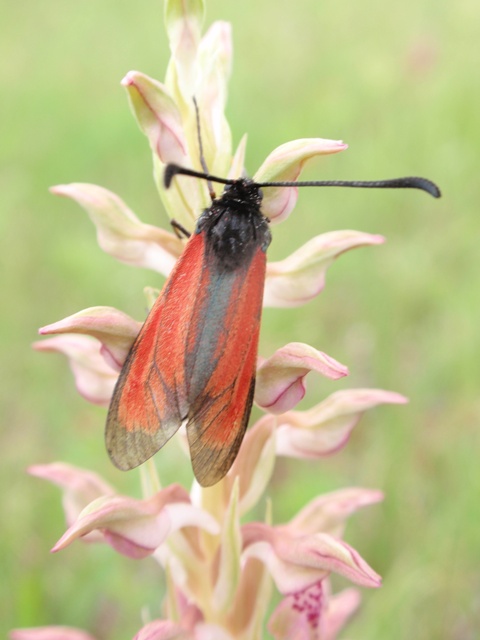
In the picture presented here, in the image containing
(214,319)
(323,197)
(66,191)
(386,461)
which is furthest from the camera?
(323,197)

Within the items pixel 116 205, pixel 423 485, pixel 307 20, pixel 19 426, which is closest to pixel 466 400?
pixel 423 485

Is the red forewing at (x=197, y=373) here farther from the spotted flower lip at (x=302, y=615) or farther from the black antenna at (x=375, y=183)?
the spotted flower lip at (x=302, y=615)

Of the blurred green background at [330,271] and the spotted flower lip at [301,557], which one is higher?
the blurred green background at [330,271]

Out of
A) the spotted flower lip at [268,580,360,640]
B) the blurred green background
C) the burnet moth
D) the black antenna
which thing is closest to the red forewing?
the burnet moth

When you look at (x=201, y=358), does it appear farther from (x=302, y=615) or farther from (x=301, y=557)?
(x=302, y=615)

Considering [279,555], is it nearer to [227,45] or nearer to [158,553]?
[158,553]

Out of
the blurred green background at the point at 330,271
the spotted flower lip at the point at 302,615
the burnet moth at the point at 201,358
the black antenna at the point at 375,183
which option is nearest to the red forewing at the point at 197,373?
the burnet moth at the point at 201,358

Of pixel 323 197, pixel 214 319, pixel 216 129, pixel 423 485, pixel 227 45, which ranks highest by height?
pixel 323 197

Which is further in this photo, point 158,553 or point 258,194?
point 158,553
